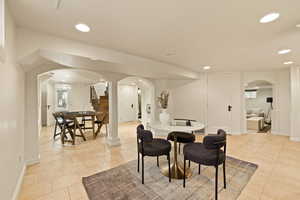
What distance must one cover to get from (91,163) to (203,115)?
4.35 metres

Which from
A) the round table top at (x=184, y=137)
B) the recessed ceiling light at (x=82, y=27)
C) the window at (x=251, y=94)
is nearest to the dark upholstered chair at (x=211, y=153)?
the round table top at (x=184, y=137)

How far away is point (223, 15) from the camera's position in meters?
1.69

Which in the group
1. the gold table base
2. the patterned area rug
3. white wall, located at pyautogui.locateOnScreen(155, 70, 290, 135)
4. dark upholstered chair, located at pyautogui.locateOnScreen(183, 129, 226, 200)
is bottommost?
the patterned area rug

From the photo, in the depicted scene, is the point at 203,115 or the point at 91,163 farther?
the point at 203,115

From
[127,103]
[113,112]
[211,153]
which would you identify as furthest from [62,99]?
[211,153]

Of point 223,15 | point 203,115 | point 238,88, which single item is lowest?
point 203,115

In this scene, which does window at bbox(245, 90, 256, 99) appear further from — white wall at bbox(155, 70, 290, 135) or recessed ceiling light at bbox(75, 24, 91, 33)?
recessed ceiling light at bbox(75, 24, 91, 33)

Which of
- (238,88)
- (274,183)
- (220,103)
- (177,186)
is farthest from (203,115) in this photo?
(177,186)

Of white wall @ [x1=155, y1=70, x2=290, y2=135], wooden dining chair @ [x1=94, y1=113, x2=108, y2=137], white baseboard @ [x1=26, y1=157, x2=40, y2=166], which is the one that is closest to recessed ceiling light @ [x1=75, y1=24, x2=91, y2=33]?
Result: white baseboard @ [x1=26, y1=157, x2=40, y2=166]

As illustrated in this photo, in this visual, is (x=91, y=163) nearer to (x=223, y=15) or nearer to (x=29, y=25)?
(x=29, y=25)

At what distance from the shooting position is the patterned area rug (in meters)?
1.98

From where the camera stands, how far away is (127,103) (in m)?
8.98

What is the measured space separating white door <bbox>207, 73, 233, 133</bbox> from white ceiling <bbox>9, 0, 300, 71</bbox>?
2.64 m

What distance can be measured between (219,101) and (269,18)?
13.5 feet
